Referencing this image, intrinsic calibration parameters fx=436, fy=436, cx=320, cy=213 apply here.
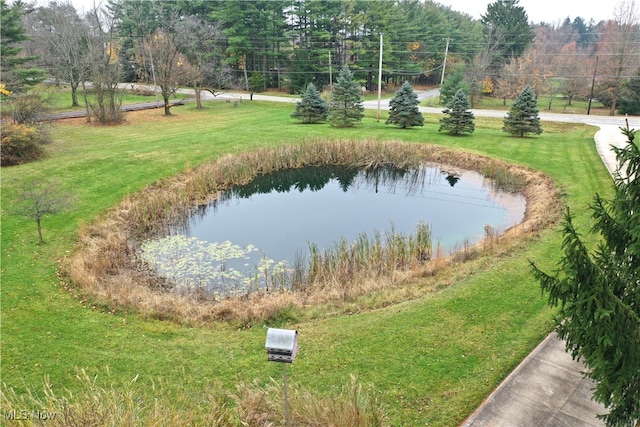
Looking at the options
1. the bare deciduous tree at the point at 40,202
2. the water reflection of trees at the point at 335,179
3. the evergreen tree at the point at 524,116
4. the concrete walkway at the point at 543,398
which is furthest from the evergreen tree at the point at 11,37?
the concrete walkway at the point at 543,398

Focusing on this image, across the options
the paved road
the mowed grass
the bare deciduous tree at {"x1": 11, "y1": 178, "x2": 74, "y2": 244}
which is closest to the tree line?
the bare deciduous tree at {"x1": 11, "y1": 178, "x2": 74, "y2": 244}

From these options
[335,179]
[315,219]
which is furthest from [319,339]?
[335,179]

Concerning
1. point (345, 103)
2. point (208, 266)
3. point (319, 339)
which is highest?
point (345, 103)

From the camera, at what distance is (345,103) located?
26.0m

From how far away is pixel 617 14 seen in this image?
34188 mm

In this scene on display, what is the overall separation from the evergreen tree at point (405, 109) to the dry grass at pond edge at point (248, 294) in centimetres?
532

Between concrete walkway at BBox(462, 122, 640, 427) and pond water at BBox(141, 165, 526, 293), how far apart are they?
18.2 ft

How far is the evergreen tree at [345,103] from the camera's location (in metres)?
25.8

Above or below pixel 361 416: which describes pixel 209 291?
below

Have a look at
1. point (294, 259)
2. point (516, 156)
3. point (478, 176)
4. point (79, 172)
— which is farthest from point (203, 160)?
point (516, 156)

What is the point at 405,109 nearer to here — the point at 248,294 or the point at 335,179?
the point at 335,179

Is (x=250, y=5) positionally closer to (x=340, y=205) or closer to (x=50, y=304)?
(x=340, y=205)

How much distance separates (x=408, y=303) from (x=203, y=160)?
1312cm

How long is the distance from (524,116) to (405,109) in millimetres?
6360
